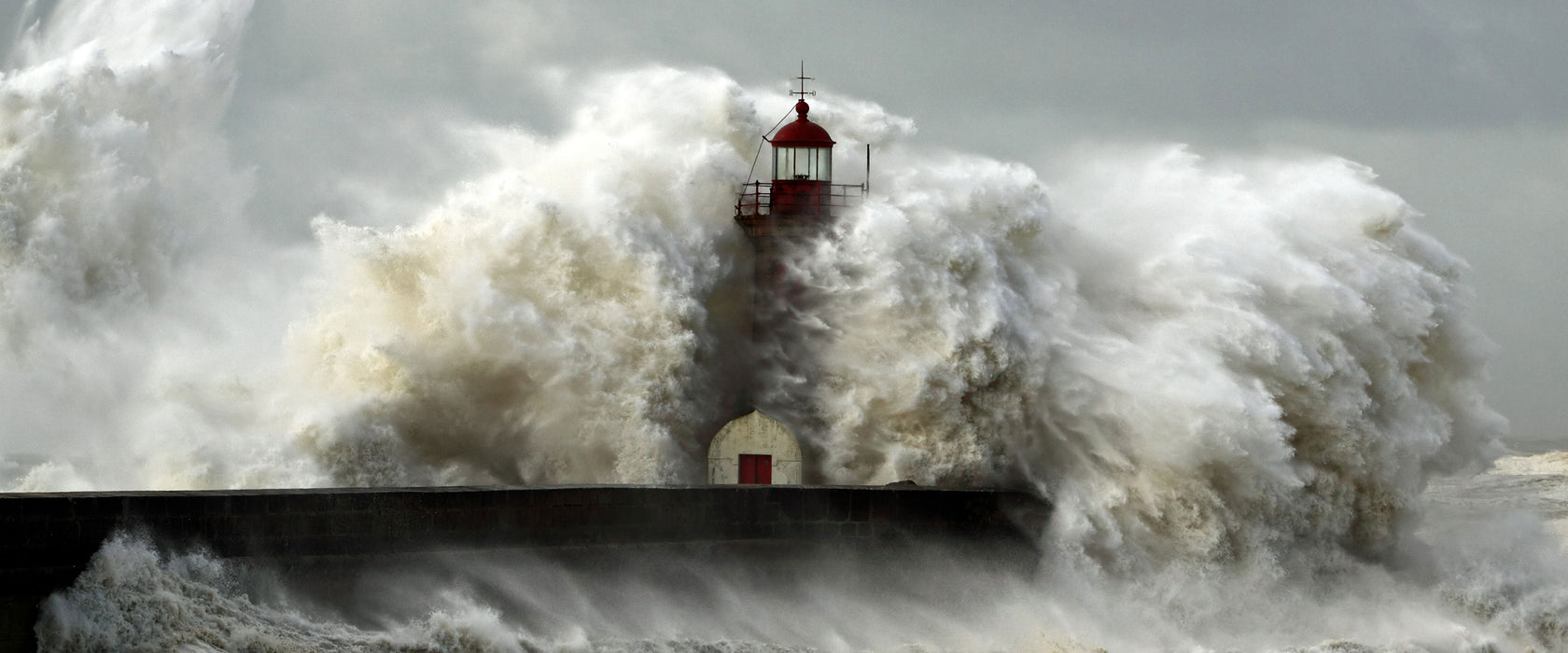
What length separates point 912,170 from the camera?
18.2 m

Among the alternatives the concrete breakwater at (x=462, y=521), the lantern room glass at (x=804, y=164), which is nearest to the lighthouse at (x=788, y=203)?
the lantern room glass at (x=804, y=164)

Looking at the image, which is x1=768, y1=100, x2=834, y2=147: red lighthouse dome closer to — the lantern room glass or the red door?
the lantern room glass

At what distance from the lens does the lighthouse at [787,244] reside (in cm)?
1767

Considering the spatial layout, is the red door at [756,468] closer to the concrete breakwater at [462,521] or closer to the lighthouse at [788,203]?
the lighthouse at [788,203]

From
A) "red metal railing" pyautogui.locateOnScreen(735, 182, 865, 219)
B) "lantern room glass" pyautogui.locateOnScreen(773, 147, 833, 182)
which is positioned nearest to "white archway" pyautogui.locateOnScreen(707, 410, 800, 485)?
"red metal railing" pyautogui.locateOnScreen(735, 182, 865, 219)

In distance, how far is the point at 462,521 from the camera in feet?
38.5

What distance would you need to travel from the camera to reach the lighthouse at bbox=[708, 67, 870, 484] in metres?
17.7

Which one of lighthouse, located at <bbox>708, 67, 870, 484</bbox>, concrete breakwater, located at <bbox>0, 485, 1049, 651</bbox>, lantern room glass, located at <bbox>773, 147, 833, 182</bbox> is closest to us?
concrete breakwater, located at <bbox>0, 485, 1049, 651</bbox>

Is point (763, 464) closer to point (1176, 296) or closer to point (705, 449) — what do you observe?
point (705, 449)

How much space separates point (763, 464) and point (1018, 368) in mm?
2300

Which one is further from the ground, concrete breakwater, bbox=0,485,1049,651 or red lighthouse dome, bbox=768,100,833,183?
red lighthouse dome, bbox=768,100,833,183

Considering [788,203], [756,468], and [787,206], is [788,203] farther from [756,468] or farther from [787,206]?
[756,468]

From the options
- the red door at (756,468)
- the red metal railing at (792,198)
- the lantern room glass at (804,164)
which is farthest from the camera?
the lantern room glass at (804,164)

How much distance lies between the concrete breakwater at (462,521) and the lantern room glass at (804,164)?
3666 mm
